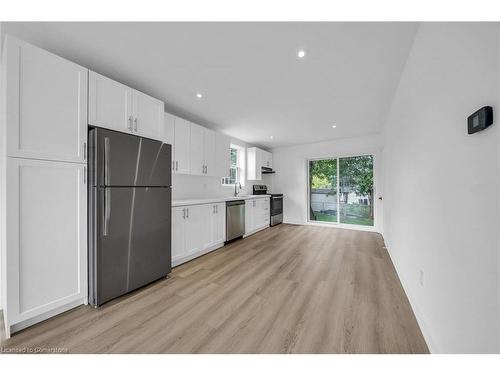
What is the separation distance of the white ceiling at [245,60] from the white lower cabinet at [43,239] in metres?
1.09

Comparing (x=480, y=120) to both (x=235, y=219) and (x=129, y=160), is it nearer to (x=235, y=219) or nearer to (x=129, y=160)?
(x=129, y=160)

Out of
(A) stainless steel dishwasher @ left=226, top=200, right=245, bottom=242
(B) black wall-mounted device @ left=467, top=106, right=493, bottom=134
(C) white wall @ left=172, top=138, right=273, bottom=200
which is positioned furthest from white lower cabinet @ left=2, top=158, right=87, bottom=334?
(B) black wall-mounted device @ left=467, top=106, right=493, bottom=134

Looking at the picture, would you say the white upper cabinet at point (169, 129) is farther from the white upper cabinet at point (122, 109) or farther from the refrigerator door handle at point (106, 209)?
the refrigerator door handle at point (106, 209)

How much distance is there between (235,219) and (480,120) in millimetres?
3532

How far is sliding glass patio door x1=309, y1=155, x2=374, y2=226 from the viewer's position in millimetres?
4980

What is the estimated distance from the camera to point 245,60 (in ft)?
6.35

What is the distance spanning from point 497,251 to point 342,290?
161cm

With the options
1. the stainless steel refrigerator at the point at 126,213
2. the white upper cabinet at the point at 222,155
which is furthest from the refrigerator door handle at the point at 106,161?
the white upper cabinet at the point at 222,155

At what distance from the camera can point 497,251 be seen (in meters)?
0.73

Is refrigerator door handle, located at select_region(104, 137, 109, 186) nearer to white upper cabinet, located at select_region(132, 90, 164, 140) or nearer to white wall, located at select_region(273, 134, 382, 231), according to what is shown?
white upper cabinet, located at select_region(132, 90, 164, 140)

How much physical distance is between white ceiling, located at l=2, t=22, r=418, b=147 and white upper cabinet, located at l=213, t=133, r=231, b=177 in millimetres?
803

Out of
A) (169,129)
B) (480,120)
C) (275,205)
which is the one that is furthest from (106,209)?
(275,205)

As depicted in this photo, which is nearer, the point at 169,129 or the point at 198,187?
the point at 169,129
